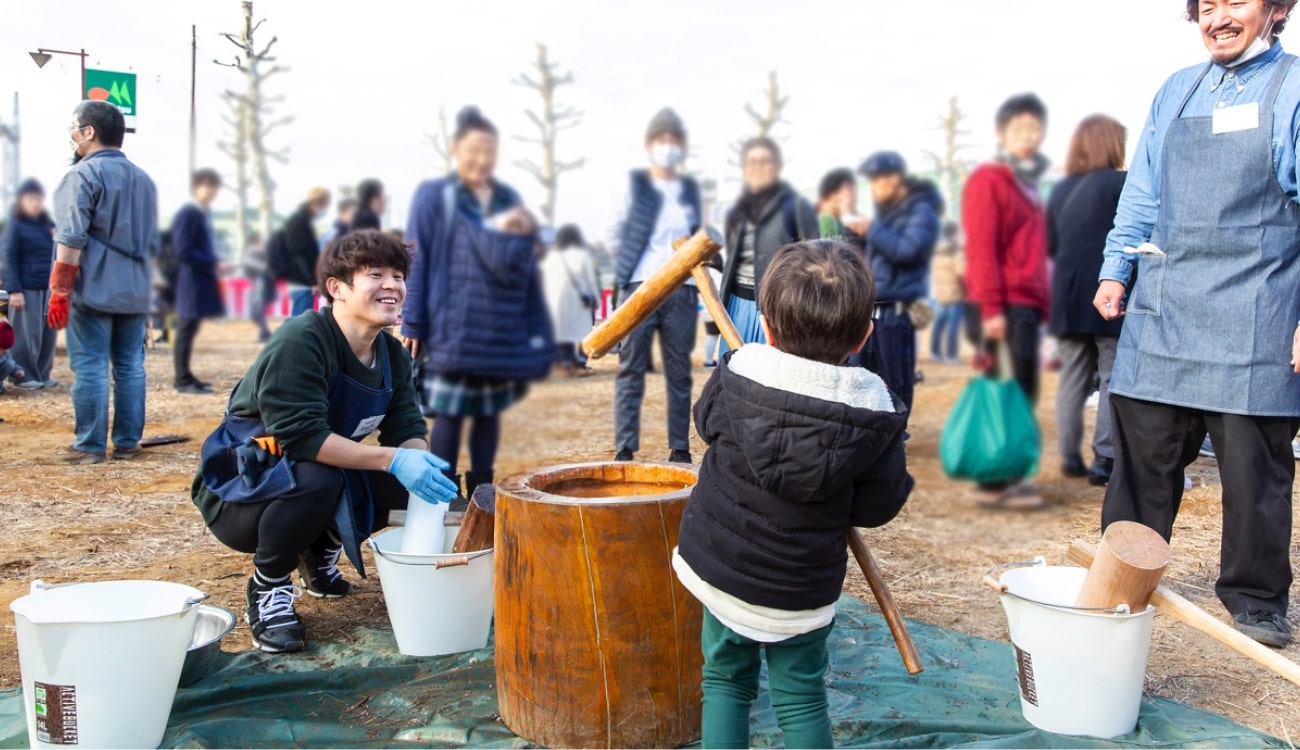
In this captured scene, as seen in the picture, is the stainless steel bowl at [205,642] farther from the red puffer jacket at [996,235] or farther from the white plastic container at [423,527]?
the red puffer jacket at [996,235]

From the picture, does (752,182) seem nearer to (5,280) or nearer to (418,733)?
(418,733)

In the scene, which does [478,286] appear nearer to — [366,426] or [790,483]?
[366,426]

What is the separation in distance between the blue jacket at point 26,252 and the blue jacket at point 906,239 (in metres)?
5.53

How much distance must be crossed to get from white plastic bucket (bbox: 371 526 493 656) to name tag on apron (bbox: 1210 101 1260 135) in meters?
2.06

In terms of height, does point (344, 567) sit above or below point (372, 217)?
below

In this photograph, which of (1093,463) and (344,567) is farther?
(1093,463)

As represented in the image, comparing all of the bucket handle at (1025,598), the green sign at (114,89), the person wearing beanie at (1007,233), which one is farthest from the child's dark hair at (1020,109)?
the green sign at (114,89)

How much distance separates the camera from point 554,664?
1943 mm

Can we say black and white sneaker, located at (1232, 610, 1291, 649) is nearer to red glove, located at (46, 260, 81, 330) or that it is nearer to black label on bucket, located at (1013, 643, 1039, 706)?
black label on bucket, located at (1013, 643, 1039, 706)

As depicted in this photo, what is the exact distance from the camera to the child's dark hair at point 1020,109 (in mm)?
2619

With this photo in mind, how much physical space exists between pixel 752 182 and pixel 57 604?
2.73 meters

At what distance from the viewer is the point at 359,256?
240cm

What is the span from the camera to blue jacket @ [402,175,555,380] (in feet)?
9.08

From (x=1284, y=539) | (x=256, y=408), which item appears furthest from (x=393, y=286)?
(x=1284, y=539)
